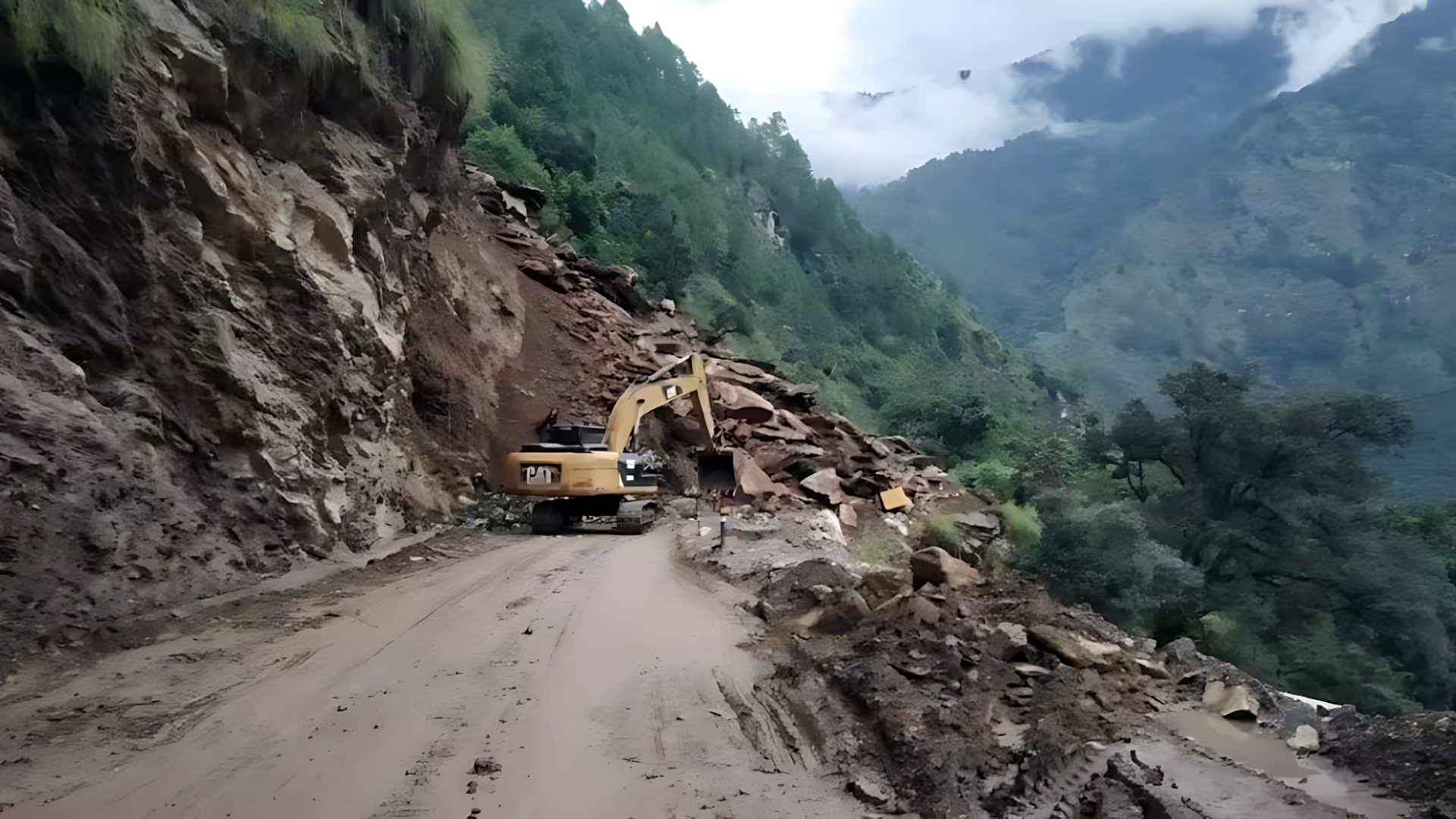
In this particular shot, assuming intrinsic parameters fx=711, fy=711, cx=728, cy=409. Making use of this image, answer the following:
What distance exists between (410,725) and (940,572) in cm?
522

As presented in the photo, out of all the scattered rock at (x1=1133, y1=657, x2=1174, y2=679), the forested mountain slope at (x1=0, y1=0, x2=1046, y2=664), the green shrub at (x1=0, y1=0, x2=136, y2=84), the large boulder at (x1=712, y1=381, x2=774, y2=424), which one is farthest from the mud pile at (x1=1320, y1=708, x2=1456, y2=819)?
the large boulder at (x1=712, y1=381, x2=774, y2=424)

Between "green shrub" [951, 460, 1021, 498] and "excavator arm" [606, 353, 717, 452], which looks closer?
"excavator arm" [606, 353, 717, 452]

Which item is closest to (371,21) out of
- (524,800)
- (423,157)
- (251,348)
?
(423,157)

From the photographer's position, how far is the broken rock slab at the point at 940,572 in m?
7.24

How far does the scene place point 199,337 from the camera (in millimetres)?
6727

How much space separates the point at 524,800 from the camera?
118 inches

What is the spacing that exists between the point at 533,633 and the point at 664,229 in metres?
24.9

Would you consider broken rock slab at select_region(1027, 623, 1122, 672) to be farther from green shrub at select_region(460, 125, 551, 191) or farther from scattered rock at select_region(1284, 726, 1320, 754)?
green shrub at select_region(460, 125, 551, 191)

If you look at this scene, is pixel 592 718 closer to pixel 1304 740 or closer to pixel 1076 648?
pixel 1076 648

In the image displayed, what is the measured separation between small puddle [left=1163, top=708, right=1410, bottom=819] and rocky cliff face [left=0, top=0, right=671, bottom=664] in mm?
6757

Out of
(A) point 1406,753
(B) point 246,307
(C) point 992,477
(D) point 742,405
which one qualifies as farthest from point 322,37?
(C) point 992,477

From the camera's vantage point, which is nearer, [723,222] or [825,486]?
[825,486]

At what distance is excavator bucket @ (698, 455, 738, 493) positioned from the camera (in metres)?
14.7

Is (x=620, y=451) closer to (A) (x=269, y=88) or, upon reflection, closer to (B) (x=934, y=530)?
(B) (x=934, y=530)
